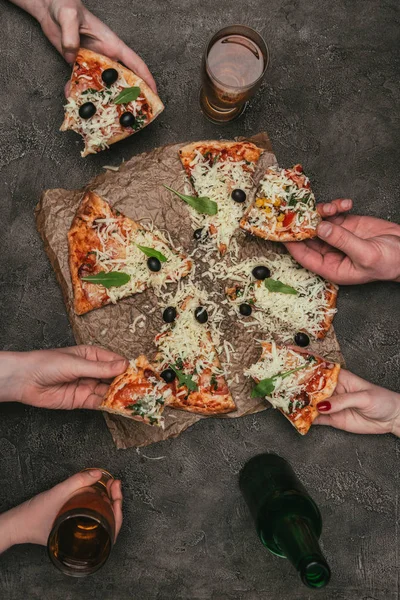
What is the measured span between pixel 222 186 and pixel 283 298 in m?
0.99

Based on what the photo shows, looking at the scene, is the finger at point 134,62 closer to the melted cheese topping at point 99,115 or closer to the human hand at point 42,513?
the melted cheese topping at point 99,115

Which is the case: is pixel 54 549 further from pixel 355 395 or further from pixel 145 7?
pixel 145 7

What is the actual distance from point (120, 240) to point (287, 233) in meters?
1.26

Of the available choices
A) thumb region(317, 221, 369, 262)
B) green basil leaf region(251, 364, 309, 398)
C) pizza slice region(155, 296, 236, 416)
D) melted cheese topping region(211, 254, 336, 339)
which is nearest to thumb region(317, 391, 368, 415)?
green basil leaf region(251, 364, 309, 398)

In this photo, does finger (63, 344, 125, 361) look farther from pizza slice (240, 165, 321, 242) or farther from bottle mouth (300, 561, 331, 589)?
bottle mouth (300, 561, 331, 589)

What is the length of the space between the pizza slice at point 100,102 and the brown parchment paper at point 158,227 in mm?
291

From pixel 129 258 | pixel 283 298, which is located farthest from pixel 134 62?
pixel 283 298

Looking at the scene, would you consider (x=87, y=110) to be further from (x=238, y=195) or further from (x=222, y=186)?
(x=238, y=195)

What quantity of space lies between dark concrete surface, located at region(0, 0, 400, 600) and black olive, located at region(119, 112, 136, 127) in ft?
1.04

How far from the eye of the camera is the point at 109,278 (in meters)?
3.96

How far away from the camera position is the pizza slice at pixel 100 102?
3.98 meters

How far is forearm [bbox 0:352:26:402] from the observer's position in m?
3.76

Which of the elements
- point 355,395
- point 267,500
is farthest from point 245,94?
point 267,500

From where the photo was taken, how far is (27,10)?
13.9 ft
